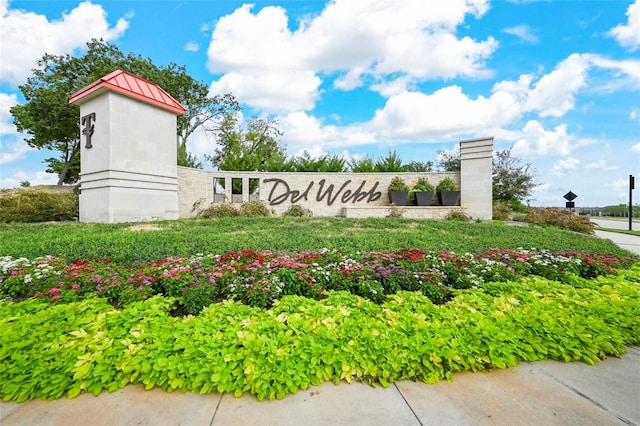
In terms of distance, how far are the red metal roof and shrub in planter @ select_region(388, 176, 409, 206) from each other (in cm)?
951

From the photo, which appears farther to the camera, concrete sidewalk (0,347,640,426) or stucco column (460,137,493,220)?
stucco column (460,137,493,220)

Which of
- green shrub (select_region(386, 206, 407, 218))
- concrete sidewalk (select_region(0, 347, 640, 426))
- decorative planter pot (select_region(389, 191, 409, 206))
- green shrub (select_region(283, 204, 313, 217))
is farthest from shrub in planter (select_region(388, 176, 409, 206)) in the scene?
concrete sidewalk (select_region(0, 347, 640, 426))

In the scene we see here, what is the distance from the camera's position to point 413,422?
5.23 feet

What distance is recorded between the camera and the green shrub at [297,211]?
13786 mm

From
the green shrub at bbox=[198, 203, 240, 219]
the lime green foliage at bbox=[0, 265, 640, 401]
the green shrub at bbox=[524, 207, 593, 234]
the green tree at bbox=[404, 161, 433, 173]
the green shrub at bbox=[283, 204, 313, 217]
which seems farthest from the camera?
the green tree at bbox=[404, 161, 433, 173]

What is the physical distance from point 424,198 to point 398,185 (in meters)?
1.28

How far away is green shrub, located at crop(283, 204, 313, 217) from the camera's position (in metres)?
13.8

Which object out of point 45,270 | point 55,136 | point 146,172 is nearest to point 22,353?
point 45,270

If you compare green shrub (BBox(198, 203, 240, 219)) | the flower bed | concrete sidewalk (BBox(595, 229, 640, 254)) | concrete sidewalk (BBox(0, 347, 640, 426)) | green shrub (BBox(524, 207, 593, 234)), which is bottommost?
concrete sidewalk (BBox(0, 347, 640, 426))

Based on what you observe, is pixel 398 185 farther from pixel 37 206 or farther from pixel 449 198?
pixel 37 206

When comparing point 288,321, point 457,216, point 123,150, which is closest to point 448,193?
point 457,216

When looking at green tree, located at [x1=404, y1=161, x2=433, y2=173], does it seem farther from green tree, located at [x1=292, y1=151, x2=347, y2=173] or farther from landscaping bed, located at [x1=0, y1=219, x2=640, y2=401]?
landscaping bed, located at [x1=0, y1=219, x2=640, y2=401]

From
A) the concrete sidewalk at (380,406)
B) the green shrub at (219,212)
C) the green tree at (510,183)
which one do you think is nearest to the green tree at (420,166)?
the green tree at (510,183)

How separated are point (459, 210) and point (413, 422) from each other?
1260cm
